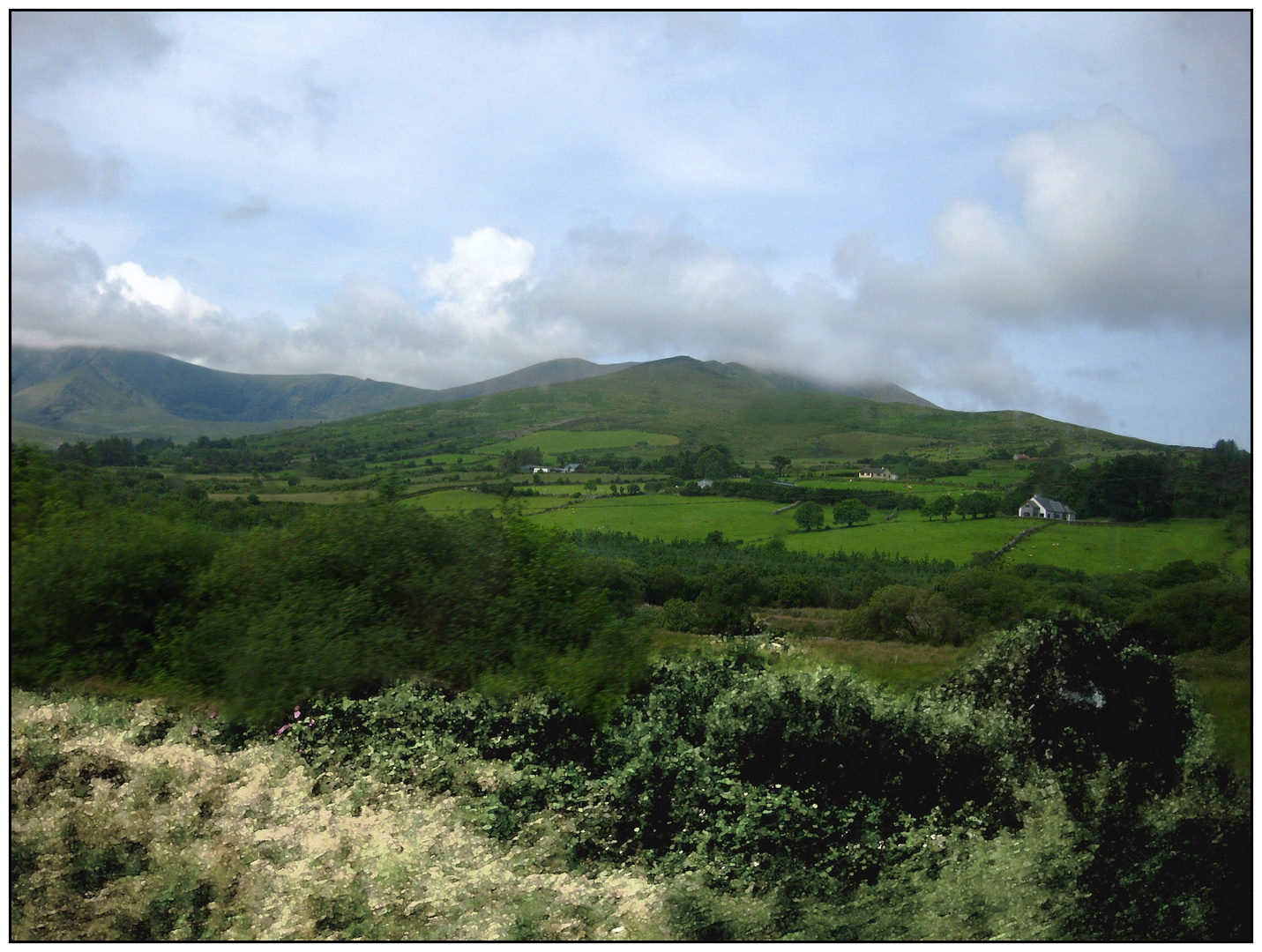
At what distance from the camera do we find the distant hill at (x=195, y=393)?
27.3 ft

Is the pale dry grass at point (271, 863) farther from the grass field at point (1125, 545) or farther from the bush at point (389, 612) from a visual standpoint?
the grass field at point (1125, 545)

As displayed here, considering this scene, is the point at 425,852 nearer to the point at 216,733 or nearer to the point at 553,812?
the point at 553,812

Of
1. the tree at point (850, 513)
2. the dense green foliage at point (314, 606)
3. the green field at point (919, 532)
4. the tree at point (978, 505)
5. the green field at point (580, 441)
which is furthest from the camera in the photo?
the green field at point (580, 441)

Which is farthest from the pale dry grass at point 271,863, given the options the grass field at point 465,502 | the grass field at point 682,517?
the grass field at point 682,517

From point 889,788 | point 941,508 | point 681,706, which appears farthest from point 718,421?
point 889,788

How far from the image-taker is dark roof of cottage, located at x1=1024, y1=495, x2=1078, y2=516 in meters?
7.82

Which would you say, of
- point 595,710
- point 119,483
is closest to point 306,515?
point 119,483

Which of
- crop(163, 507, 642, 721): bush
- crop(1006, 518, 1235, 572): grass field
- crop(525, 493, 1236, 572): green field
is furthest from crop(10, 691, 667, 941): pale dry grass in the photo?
crop(1006, 518, 1235, 572): grass field

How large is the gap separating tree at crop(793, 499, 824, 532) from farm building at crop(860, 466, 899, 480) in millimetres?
931

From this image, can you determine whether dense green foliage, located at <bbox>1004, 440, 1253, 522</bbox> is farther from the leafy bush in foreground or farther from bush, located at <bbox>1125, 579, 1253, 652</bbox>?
the leafy bush in foreground

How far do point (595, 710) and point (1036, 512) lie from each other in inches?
225

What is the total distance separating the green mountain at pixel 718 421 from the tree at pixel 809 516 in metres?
0.96

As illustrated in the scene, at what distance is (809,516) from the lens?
8586 millimetres

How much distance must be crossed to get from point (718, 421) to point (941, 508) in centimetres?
326
